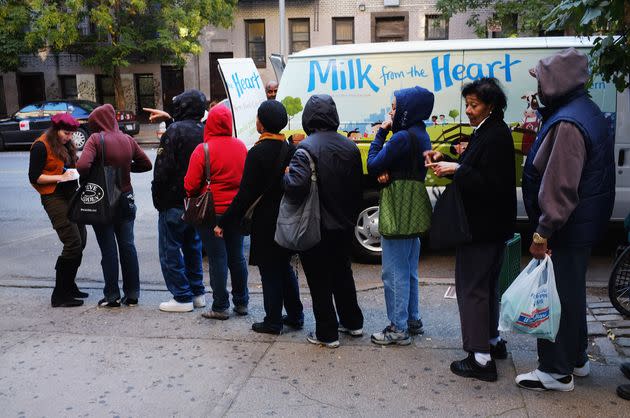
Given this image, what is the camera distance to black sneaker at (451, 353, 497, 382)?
155 inches

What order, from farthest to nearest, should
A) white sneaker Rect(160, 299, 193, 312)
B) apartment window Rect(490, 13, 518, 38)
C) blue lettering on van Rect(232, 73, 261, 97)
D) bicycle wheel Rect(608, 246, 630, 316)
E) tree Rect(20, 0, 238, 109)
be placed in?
tree Rect(20, 0, 238, 109)
apartment window Rect(490, 13, 518, 38)
blue lettering on van Rect(232, 73, 261, 97)
white sneaker Rect(160, 299, 193, 312)
bicycle wheel Rect(608, 246, 630, 316)

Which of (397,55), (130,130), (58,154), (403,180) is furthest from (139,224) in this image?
(130,130)

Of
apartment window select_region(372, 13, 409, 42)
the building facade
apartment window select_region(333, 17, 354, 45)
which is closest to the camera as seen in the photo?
the building facade

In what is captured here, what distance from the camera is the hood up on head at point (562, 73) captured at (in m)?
3.51

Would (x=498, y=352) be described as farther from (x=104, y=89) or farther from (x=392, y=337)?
(x=104, y=89)

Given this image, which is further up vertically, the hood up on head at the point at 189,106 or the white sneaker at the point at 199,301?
the hood up on head at the point at 189,106

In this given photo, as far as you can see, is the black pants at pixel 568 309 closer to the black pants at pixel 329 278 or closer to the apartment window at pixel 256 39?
the black pants at pixel 329 278

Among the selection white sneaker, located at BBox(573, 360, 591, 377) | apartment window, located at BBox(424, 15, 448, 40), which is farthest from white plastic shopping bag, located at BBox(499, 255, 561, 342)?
apartment window, located at BBox(424, 15, 448, 40)

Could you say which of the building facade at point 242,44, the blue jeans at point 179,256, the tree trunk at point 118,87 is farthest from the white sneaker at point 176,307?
the tree trunk at point 118,87

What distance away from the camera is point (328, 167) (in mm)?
4277

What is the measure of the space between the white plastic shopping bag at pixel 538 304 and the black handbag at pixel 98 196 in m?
3.28

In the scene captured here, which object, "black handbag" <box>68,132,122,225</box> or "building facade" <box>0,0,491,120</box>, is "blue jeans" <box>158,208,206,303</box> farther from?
"building facade" <box>0,0,491,120</box>

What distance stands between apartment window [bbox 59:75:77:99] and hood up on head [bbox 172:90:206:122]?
2624cm

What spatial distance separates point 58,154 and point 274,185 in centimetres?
215
